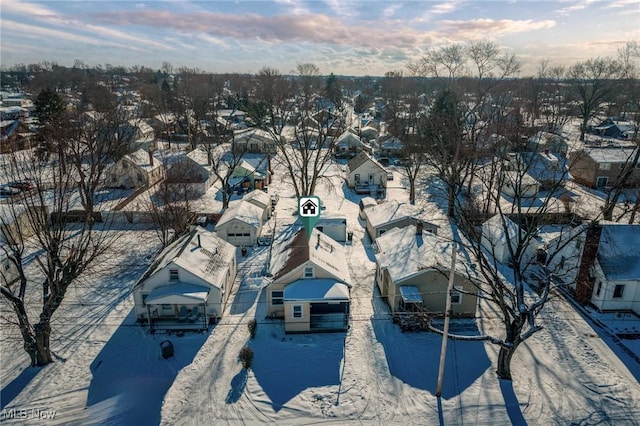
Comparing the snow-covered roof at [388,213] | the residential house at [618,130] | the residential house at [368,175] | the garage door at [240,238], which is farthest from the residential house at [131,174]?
the residential house at [618,130]

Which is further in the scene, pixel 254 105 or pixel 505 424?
pixel 254 105

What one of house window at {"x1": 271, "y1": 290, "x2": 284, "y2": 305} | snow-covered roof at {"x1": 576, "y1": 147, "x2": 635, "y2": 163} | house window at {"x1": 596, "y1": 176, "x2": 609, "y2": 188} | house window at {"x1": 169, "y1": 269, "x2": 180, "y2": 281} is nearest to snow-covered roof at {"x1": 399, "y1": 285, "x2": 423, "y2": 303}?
house window at {"x1": 271, "y1": 290, "x2": 284, "y2": 305}

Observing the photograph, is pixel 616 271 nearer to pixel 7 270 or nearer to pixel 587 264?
pixel 587 264

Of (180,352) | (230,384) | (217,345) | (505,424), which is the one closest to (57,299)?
(180,352)

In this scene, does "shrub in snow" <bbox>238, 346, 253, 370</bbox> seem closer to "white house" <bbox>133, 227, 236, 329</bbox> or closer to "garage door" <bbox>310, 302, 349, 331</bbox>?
"white house" <bbox>133, 227, 236, 329</bbox>

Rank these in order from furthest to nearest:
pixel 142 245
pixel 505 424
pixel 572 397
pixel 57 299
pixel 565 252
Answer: pixel 142 245
pixel 565 252
pixel 57 299
pixel 572 397
pixel 505 424

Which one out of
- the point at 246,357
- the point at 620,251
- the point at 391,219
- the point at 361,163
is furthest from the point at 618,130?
the point at 246,357

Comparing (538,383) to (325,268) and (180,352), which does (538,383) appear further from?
(180,352)

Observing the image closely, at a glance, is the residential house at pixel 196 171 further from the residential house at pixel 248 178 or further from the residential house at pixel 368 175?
the residential house at pixel 368 175
